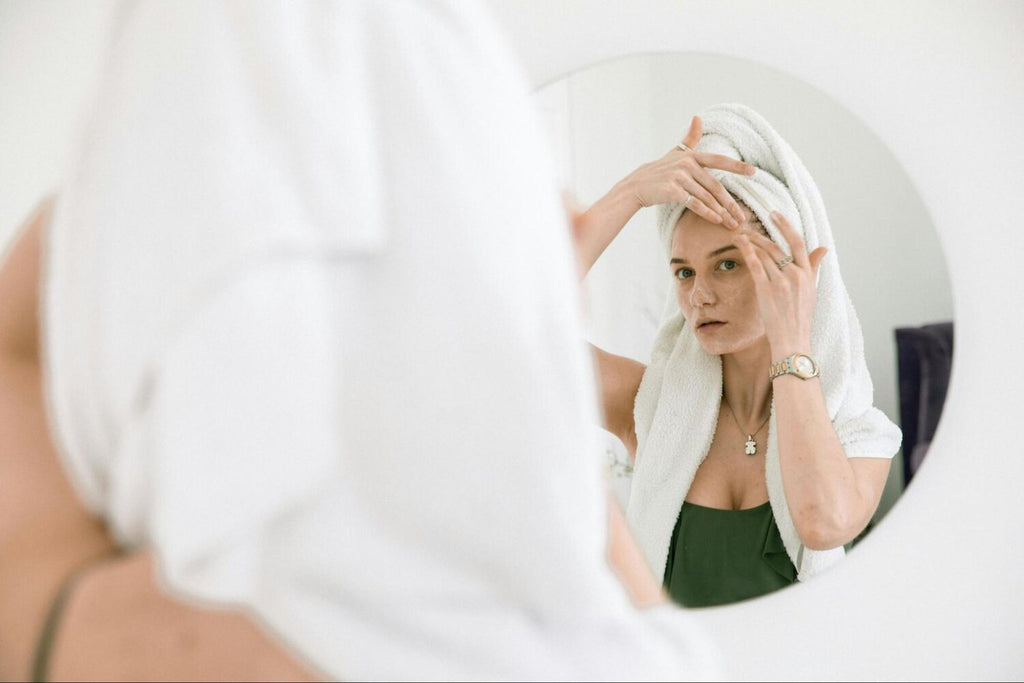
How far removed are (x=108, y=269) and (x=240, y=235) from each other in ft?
0.21

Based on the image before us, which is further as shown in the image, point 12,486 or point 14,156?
point 14,156

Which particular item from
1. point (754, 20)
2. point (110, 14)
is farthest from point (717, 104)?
point (110, 14)

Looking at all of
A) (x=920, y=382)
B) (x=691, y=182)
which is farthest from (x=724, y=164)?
(x=920, y=382)

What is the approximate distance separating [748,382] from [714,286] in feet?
0.37

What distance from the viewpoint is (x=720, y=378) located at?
99cm

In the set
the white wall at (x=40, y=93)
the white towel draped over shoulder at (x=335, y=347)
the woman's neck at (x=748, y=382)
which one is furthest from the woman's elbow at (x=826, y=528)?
the white wall at (x=40, y=93)

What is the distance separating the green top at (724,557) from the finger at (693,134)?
41 centimetres

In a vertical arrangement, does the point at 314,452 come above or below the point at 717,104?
below

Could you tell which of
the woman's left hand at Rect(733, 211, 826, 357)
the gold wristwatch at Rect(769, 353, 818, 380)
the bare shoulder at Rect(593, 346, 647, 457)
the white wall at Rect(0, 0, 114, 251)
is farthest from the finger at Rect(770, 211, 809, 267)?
the white wall at Rect(0, 0, 114, 251)

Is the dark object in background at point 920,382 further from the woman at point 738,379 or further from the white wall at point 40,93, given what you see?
the white wall at point 40,93

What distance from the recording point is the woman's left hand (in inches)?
38.4

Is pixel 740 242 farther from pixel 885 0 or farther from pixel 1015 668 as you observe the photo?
pixel 1015 668

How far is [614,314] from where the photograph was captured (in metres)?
1.04

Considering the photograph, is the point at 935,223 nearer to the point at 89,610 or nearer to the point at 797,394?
the point at 797,394
